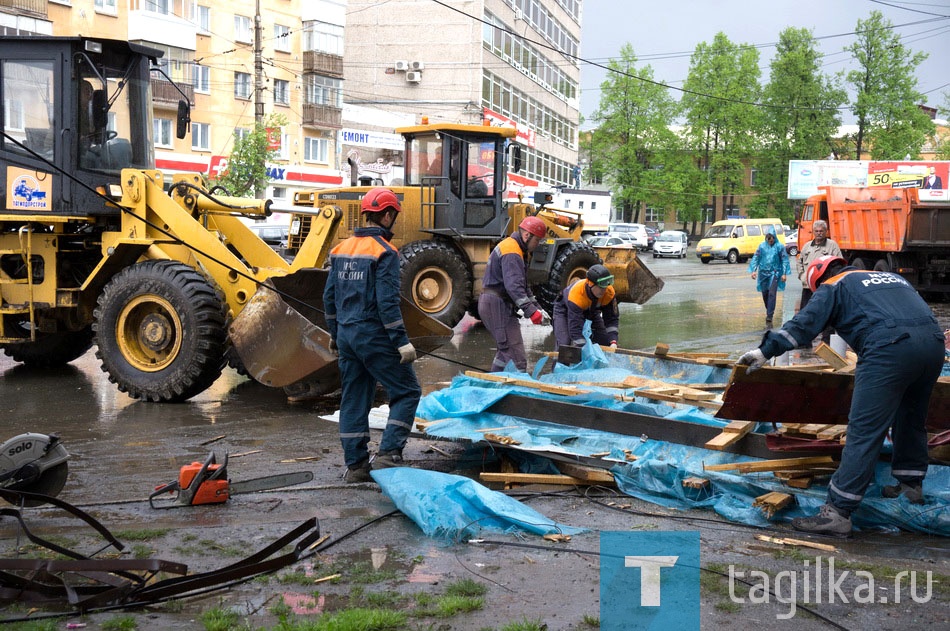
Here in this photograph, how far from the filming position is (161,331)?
8742 mm

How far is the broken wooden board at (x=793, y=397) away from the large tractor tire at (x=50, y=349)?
7.63m

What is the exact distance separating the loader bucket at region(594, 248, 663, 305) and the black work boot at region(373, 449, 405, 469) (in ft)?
32.3

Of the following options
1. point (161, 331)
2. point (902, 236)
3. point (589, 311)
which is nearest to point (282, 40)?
point (902, 236)

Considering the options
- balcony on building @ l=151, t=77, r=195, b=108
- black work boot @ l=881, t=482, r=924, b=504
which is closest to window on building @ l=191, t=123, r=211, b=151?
balcony on building @ l=151, t=77, r=195, b=108

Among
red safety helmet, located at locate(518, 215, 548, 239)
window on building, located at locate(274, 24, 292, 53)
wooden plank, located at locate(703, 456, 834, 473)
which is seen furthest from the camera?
window on building, located at locate(274, 24, 292, 53)

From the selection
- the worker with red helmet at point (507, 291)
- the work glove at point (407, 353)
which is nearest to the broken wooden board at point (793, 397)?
the work glove at point (407, 353)

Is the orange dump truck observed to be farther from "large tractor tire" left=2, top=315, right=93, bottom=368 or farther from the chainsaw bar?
the chainsaw bar

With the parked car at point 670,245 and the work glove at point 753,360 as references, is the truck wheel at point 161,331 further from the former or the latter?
the parked car at point 670,245

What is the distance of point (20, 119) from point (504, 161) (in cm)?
698

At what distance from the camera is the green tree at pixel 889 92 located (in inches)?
2256

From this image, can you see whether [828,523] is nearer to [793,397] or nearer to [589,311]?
[793,397]

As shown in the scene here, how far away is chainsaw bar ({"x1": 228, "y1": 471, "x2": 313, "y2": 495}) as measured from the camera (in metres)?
5.79

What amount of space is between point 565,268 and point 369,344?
8.92m

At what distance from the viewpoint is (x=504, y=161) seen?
14195 mm
